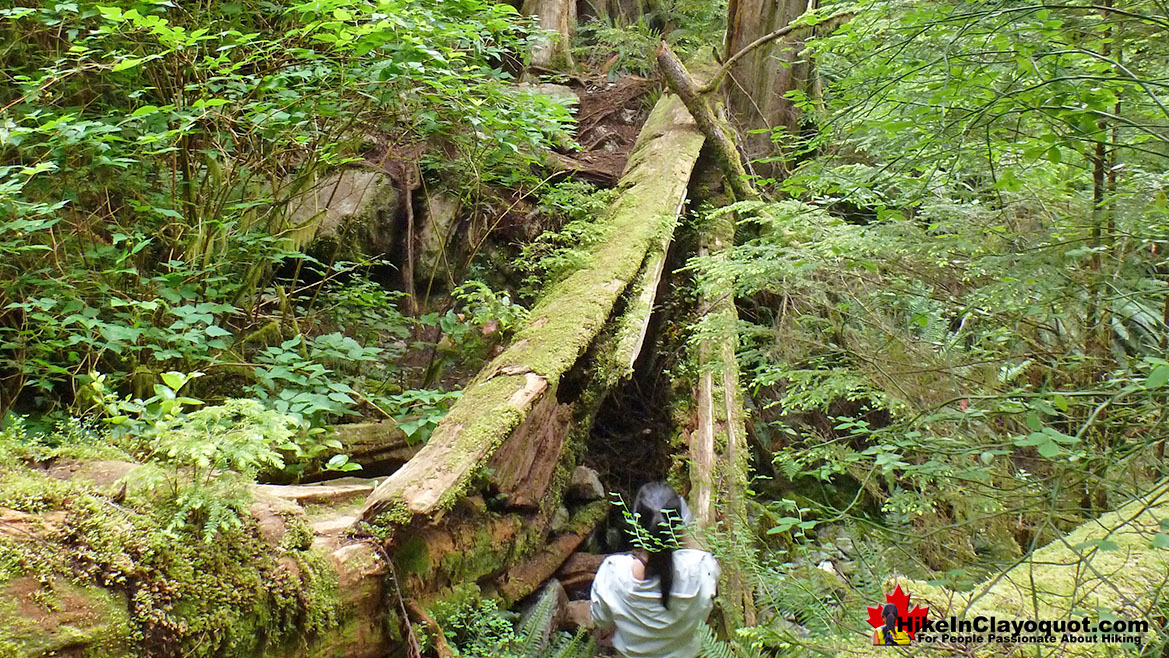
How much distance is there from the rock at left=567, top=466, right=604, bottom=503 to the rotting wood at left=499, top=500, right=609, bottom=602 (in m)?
0.10

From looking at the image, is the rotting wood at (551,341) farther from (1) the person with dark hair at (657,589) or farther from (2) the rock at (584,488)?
(2) the rock at (584,488)

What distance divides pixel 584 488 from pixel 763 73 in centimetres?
624

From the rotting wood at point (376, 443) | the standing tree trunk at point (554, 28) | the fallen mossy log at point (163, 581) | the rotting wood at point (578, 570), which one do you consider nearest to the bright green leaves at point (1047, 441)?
the fallen mossy log at point (163, 581)

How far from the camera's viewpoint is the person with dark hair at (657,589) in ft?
11.2

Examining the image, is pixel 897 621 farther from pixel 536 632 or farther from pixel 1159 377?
pixel 536 632

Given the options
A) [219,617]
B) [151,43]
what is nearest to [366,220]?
[151,43]

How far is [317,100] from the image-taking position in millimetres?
3816

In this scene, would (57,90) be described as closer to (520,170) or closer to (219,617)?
(520,170)

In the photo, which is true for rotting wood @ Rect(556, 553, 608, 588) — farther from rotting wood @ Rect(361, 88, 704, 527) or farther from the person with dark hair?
rotting wood @ Rect(361, 88, 704, 527)

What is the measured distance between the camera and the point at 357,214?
22.9 ft

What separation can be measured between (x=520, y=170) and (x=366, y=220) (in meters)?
2.37

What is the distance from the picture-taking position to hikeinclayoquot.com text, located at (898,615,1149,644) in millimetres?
1796

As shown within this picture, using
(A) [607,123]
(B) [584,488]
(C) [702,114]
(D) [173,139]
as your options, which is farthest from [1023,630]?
(A) [607,123]

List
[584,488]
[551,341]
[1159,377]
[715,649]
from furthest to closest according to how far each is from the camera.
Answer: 1. [584,488]
2. [551,341]
3. [715,649]
4. [1159,377]
